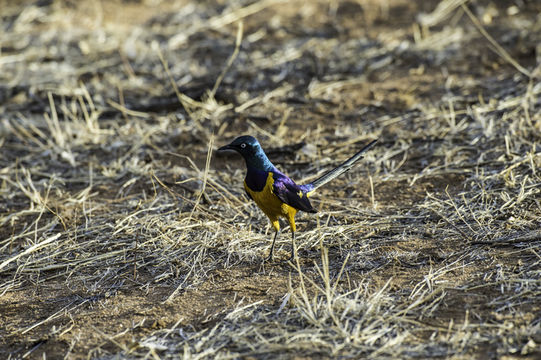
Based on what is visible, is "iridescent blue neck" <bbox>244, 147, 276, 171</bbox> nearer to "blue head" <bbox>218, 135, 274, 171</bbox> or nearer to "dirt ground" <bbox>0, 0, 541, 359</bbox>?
"blue head" <bbox>218, 135, 274, 171</bbox>

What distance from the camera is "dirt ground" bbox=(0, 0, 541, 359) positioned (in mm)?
3119

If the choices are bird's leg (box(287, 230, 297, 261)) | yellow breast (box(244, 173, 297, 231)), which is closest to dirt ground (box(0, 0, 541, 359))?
bird's leg (box(287, 230, 297, 261))

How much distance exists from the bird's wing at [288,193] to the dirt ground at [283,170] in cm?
31

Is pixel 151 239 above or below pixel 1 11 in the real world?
below

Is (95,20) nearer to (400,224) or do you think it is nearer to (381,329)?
(400,224)

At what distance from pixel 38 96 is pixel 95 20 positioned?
251cm

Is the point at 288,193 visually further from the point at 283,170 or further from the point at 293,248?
the point at 283,170

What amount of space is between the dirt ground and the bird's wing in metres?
0.31

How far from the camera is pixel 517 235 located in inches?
Answer: 148

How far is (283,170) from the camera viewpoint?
529 cm

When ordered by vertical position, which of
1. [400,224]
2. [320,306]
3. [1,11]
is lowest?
[400,224]

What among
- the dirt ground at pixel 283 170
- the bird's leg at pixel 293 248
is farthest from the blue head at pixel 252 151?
the dirt ground at pixel 283 170

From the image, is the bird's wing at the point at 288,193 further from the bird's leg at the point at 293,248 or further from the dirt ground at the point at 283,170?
the dirt ground at the point at 283,170

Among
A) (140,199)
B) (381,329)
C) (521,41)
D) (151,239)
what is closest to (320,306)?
(381,329)
